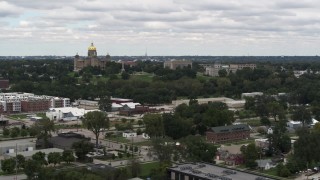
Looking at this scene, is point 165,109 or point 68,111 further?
point 165,109

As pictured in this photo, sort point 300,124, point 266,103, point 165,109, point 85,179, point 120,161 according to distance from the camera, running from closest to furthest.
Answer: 1. point 85,179
2. point 120,161
3. point 300,124
4. point 266,103
5. point 165,109

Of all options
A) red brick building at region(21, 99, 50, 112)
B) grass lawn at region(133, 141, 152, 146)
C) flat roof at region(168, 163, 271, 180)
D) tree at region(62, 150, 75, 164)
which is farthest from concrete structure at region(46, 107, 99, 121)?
flat roof at region(168, 163, 271, 180)

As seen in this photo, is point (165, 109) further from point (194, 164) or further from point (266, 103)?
point (194, 164)

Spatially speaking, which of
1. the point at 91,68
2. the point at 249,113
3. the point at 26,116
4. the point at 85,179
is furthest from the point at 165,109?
the point at 91,68

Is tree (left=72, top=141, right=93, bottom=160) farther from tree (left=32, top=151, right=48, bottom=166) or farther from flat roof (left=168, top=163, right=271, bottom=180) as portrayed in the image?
flat roof (left=168, top=163, right=271, bottom=180)

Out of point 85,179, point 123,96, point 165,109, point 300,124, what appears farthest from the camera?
point 123,96

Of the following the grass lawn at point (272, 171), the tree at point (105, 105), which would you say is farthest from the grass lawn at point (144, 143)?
the tree at point (105, 105)

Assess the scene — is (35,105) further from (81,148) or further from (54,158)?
(54,158)
